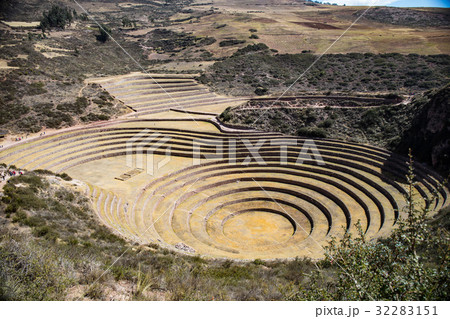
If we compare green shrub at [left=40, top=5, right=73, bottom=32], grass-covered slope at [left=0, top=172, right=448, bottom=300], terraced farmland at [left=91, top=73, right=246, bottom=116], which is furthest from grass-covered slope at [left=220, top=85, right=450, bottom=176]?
green shrub at [left=40, top=5, right=73, bottom=32]

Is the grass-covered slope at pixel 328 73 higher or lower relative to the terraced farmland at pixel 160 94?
higher

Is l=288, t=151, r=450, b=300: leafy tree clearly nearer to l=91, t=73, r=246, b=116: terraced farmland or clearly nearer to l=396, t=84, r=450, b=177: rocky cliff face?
l=396, t=84, r=450, b=177: rocky cliff face

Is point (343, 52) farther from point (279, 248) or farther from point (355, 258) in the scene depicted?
point (355, 258)

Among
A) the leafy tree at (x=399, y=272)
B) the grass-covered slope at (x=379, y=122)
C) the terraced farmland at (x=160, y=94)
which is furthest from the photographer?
the terraced farmland at (x=160, y=94)

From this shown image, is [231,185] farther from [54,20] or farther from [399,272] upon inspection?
[54,20]

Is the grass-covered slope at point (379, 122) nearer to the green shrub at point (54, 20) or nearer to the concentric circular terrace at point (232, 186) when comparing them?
the concentric circular terrace at point (232, 186)

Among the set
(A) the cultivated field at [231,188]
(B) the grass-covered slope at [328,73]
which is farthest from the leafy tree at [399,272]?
(B) the grass-covered slope at [328,73]
